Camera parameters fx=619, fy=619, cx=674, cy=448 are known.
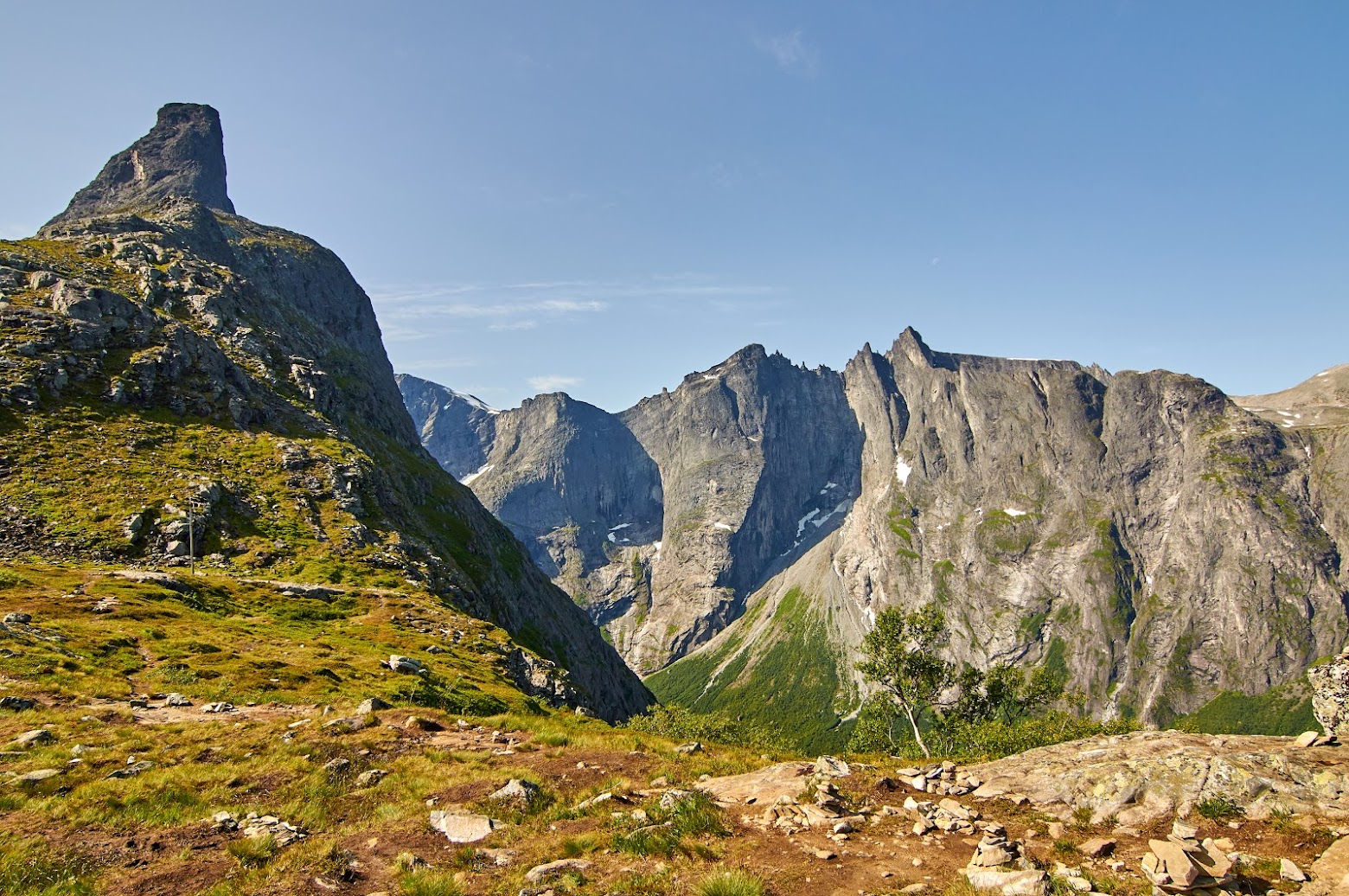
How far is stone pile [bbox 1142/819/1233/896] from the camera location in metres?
12.5

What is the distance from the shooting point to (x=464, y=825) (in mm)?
17719

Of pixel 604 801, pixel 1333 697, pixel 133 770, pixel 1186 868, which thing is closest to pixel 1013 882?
pixel 1186 868

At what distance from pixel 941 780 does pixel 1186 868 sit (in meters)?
8.76

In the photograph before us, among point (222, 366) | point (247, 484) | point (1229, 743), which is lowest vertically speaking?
point (1229, 743)

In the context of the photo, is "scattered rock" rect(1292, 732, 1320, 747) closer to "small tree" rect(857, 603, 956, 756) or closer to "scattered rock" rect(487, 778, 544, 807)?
"scattered rock" rect(487, 778, 544, 807)

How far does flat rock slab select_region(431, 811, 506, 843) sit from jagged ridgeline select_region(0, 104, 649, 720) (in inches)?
1360

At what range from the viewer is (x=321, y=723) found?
26.4 meters

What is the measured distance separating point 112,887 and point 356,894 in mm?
5289

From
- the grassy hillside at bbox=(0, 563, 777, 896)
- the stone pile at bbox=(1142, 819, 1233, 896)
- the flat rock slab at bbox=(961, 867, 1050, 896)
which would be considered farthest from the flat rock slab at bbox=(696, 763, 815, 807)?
the stone pile at bbox=(1142, 819, 1233, 896)

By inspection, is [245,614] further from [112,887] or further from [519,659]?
[112,887]

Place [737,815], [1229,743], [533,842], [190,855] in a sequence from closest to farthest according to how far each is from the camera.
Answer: [190,855] < [533,842] < [737,815] < [1229,743]

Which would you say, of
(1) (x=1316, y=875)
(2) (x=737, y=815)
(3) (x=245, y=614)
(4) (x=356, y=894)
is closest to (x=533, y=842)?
(4) (x=356, y=894)

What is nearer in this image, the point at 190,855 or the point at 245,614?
the point at 190,855

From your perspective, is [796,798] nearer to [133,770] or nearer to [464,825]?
[464,825]
